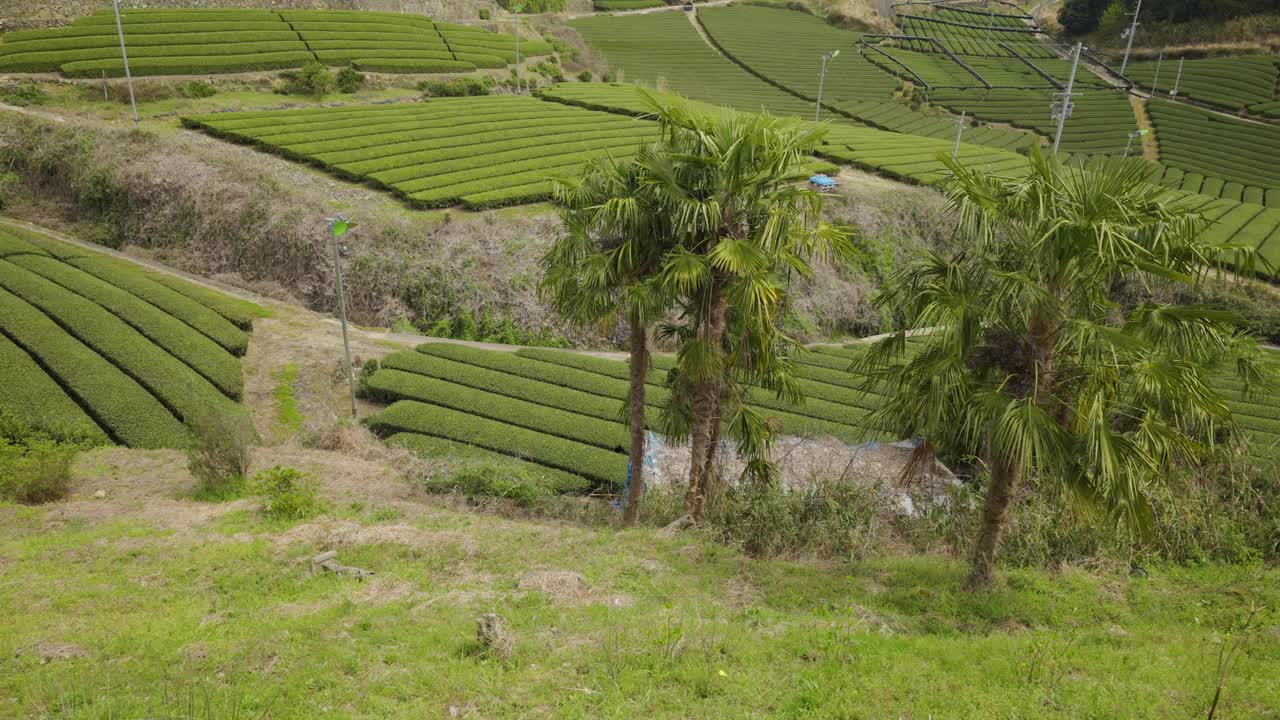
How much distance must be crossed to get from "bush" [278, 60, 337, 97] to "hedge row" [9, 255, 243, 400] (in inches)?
939

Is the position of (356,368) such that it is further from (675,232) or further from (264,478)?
(675,232)

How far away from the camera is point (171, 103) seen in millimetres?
42750

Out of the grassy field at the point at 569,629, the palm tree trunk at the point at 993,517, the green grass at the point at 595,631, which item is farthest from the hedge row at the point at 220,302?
the palm tree trunk at the point at 993,517

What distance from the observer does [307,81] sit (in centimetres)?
4831

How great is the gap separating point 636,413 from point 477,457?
713 cm

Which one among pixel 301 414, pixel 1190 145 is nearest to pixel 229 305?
pixel 301 414

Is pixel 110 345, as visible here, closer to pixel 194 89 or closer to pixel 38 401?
pixel 38 401

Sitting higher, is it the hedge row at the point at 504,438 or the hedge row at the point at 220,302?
the hedge row at the point at 220,302

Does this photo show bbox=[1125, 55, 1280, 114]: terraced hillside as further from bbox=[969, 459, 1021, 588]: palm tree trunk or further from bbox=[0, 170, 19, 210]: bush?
bbox=[0, 170, 19, 210]: bush

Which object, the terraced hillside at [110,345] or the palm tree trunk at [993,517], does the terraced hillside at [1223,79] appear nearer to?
the palm tree trunk at [993,517]

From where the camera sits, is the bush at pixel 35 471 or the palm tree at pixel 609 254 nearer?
the palm tree at pixel 609 254

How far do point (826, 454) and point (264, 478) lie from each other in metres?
12.9

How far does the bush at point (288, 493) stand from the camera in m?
14.4

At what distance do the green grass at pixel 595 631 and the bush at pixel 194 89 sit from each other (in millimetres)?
37673
